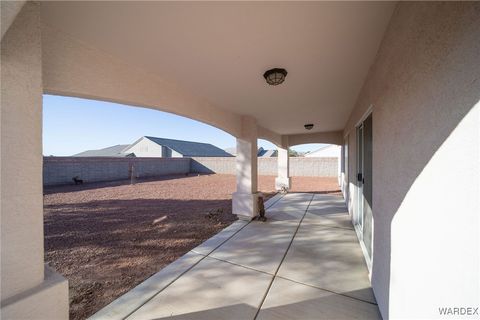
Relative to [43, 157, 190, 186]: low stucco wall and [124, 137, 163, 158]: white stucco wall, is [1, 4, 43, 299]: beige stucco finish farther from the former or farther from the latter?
[124, 137, 163, 158]: white stucco wall

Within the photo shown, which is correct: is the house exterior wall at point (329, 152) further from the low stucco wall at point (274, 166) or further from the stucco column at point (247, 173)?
the stucco column at point (247, 173)

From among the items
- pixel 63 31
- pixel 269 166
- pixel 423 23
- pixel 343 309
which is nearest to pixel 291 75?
pixel 423 23

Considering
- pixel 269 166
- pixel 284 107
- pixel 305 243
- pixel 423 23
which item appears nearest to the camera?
pixel 423 23

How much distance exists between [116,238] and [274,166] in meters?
14.8

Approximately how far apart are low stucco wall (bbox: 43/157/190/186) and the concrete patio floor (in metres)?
12.7

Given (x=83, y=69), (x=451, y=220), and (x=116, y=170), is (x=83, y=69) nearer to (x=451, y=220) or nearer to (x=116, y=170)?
(x=451, y=220)

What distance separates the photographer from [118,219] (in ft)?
17.9

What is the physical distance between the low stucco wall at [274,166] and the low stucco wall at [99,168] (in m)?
2.49

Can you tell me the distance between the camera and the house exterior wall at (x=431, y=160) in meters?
0.90

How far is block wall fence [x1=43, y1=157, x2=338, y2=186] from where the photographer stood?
11740 millimetres

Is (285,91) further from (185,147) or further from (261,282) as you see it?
(185,147)

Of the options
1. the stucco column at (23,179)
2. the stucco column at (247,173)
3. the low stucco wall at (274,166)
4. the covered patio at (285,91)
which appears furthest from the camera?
the low stucco wall at (274,166)

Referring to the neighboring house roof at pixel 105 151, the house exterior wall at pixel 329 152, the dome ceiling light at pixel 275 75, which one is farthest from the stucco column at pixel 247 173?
the neighboring house roof at pixel 105 151

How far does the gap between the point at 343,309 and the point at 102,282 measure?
2.92 meters
